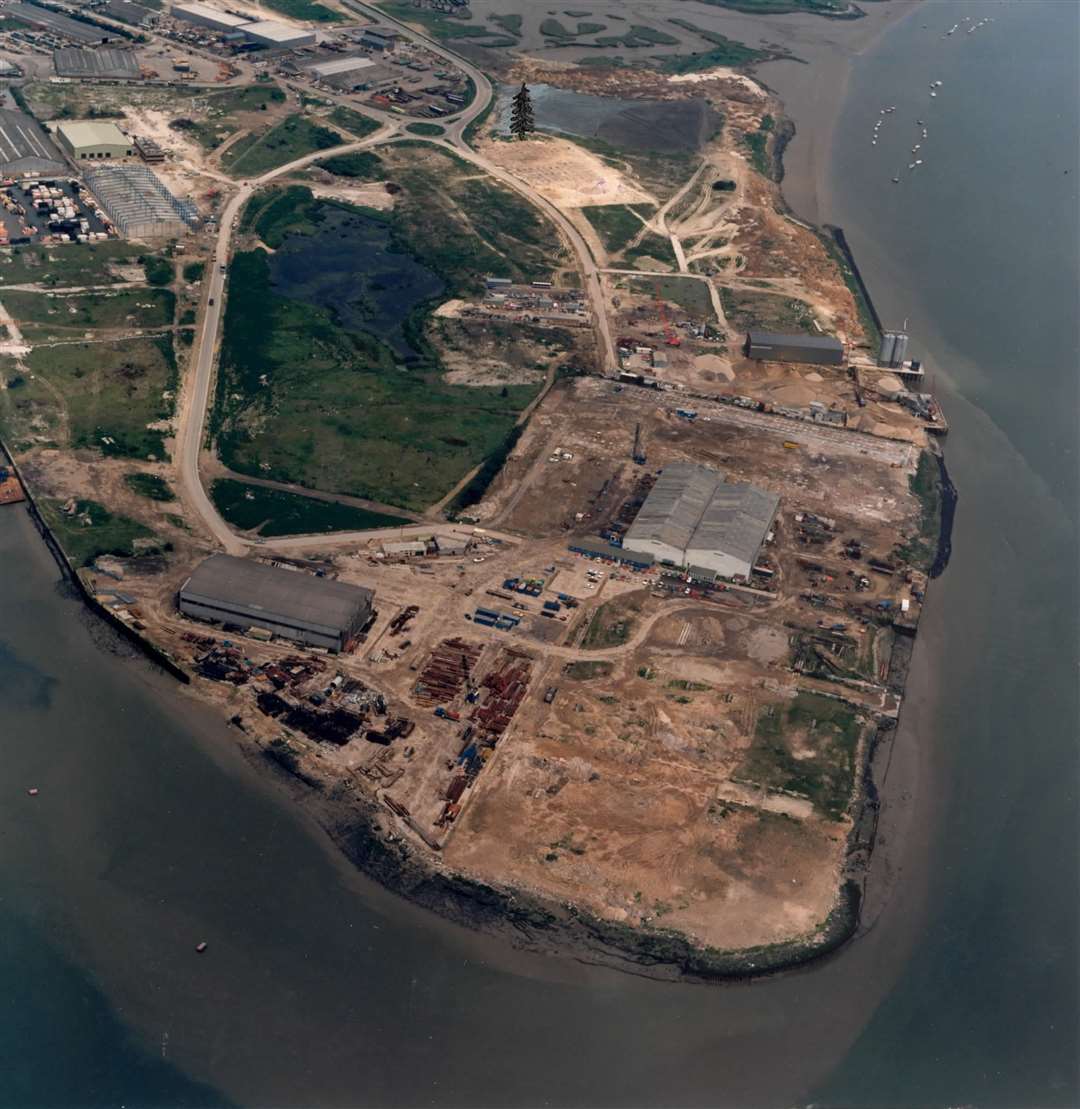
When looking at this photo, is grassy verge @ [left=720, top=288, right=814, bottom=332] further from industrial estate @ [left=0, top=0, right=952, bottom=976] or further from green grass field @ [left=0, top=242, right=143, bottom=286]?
green grass field @ [left=0, top=242, right=143, bottom=286]

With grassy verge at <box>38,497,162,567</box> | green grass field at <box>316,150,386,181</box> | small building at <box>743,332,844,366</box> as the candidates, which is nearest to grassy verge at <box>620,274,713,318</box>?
small building at <box>743,332,844,366</box>

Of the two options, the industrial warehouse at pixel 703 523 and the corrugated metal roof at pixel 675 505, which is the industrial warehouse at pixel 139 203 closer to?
the corrugated metal roof at pixel 675 505

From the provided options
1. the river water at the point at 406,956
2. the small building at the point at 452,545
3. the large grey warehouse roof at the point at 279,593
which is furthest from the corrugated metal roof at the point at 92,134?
the small building at the point at 452,545

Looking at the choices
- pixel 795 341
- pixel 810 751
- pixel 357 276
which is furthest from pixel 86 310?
pixel 810 751

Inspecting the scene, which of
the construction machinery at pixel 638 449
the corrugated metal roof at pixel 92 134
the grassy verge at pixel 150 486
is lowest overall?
the grassy verge at pixel 150 486

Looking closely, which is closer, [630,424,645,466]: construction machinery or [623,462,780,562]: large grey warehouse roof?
[623,462,780,562]: large grey warehouse roof

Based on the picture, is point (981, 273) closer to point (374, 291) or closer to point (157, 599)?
point (374, 291)

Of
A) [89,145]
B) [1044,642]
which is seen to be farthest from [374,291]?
[1044,642]
